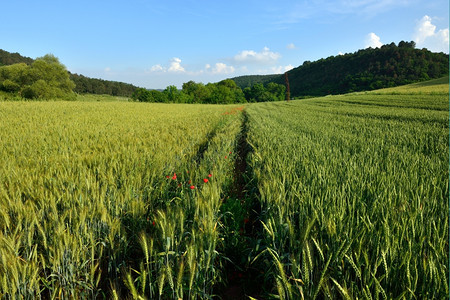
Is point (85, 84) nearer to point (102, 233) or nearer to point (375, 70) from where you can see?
point (375, 70)

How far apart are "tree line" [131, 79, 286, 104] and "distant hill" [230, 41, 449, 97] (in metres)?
14.0

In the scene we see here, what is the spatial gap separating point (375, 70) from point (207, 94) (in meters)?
56.5

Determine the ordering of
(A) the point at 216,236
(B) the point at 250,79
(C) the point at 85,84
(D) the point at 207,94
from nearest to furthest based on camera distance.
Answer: (A) the point at 216,236, (D) the point at 207,94, (C) the point at 85,84, (B) the point at 250,79

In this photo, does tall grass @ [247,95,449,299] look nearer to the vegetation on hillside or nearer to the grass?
the grass

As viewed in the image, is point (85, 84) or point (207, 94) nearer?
point (207, 94)

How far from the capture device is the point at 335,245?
1289 millimetres

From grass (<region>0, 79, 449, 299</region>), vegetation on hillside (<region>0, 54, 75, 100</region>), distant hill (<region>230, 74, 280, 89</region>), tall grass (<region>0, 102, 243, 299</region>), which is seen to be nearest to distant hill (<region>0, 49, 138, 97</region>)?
vegetation on hillside (<region>0, 54, 75, 100</region>)

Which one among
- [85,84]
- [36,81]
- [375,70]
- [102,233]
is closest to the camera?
[102,233]

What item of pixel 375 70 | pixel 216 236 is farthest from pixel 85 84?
pixel 216 236

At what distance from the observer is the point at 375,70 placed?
76562 mm

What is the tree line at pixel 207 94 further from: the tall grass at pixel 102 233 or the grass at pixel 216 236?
the grass at pixel 216 236

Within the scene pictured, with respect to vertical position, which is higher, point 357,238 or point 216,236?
point 357,238

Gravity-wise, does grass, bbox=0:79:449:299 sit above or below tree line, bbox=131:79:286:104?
below

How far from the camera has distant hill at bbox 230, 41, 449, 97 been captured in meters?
64.1
